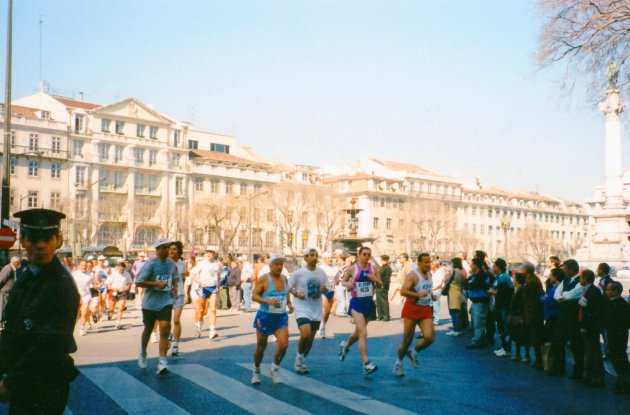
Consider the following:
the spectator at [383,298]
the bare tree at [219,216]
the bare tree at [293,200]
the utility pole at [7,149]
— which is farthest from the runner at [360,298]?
the bare tree at [293,200]

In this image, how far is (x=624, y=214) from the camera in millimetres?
41531

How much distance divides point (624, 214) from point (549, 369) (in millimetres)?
34127

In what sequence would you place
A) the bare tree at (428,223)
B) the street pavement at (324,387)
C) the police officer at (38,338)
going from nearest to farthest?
the police officer at (38,338) < the street pavement at (324,387) < the bare tree at (428,223)

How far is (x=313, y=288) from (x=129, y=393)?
3144 millimetres

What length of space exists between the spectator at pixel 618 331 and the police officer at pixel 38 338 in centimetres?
770

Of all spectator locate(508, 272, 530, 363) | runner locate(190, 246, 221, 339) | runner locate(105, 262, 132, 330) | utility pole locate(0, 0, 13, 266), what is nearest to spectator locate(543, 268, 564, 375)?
spectator locate(508, 272, 530, 363)

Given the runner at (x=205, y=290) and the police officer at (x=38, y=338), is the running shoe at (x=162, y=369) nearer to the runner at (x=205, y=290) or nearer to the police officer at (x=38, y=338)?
the runner at (x=205, y=290)

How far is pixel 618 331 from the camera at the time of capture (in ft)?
31.3

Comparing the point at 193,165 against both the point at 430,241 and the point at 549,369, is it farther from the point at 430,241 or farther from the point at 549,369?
the point at 549,369

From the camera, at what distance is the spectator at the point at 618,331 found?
30.4 feet

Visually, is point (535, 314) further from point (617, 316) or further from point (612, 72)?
point (612, 72)

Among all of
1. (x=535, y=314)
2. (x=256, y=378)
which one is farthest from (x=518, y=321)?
(x=256, y=378)

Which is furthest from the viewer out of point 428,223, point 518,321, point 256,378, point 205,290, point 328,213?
point 428,223

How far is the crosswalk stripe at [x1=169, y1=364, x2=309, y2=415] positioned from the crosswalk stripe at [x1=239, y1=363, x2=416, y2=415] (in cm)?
63
